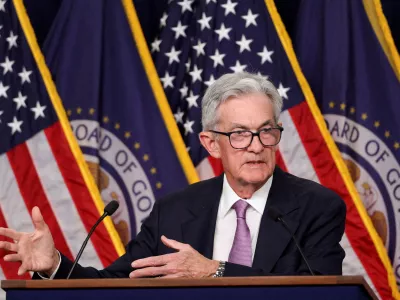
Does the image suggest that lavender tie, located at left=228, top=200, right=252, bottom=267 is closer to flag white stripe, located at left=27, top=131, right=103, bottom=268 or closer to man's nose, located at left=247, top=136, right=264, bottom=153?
man's nose, located at left=247, top=136, right=264, bottom=153

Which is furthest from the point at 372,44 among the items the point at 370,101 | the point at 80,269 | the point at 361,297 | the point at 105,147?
the point at 361,297

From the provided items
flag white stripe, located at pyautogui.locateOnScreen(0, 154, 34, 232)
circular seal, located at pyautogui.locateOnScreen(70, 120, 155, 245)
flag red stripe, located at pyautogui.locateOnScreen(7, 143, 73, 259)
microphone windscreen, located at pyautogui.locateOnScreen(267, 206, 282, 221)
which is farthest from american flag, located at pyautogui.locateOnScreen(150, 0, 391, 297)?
microphone windscreen, located at pyautogui.locateOnScreen(267, 206, 282, 221)

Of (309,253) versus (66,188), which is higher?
(66,188)

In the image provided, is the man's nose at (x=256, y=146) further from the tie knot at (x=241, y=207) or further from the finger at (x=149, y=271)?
the finger at (x=149, y=271)

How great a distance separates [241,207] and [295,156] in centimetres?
151

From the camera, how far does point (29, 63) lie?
15.7 ft

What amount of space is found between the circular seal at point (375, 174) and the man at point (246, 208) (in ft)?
4.57

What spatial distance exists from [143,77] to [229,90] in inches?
69.0

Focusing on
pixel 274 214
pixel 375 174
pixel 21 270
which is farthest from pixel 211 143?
pixel 375 174

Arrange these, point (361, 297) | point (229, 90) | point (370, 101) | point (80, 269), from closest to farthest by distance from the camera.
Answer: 1. point (361, 297)
2. point (80, 269)
3. point (229, 90)
4. point (370, 101)

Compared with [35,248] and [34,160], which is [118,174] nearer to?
[34,160]

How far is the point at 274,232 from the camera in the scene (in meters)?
2.98

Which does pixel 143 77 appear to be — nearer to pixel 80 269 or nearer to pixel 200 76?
pixel 200 76

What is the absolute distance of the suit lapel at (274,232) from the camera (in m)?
2.93
